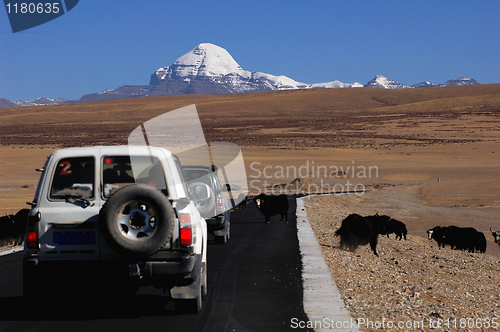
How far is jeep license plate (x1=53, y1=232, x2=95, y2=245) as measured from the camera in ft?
19.0

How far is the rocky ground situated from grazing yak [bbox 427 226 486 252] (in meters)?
0.35

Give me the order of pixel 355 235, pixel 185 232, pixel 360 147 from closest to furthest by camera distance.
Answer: pixel 185 232, pixel 355 235, pixel 360 147

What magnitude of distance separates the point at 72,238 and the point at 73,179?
0.73 metres

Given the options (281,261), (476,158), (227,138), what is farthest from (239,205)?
(227,138)

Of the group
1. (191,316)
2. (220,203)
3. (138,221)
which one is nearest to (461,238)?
(220,203)

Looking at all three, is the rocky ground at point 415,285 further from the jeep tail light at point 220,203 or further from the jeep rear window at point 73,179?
the jeep rear window at point 73,179

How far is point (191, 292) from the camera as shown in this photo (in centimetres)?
622

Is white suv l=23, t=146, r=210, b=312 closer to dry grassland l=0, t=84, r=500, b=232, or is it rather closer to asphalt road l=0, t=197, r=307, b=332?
asphalt road l=0, t=197, r=307, b=332

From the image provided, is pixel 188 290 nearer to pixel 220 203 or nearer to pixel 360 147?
pixel 220 203

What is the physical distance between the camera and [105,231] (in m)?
5.55

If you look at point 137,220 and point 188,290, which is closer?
point 137,220

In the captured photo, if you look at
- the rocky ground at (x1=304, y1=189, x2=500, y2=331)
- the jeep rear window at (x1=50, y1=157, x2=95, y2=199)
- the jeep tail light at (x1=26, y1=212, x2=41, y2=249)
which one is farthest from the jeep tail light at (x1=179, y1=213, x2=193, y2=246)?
the rocky ground at (x1=304, y1=189, x2=500, y2=331)

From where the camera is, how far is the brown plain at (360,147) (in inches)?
1164

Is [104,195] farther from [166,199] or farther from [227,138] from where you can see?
[227,138]
